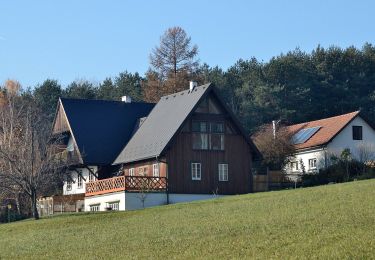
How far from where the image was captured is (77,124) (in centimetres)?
6175

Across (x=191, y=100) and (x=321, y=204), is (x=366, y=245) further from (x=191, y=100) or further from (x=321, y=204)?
(x=191, y=100)

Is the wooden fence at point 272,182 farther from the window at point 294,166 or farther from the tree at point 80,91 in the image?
the tree at point 80,91

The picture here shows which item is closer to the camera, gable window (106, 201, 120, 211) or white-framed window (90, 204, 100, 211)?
gable window (106, 201, 120, 211)

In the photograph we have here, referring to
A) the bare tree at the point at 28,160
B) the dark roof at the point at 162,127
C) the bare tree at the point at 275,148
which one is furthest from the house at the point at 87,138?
the bare tree at the point at 275,148

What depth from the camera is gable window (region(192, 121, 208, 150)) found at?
5556 centimetres

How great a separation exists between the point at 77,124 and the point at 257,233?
3612 centimetres

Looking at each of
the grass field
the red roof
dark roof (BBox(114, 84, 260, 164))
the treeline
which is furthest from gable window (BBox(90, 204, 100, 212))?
the treeline

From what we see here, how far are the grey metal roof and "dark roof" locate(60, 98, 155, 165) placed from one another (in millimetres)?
1759

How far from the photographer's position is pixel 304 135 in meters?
70.6

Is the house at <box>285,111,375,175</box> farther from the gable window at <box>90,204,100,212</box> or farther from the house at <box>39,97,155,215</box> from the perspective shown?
the gable window at <box>90,204,100,212</box>

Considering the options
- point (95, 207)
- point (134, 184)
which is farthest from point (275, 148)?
point (134, 184)

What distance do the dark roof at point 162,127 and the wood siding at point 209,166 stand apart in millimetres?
799

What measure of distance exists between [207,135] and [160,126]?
320 centimetres

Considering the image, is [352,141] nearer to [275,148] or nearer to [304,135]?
[304,135]
